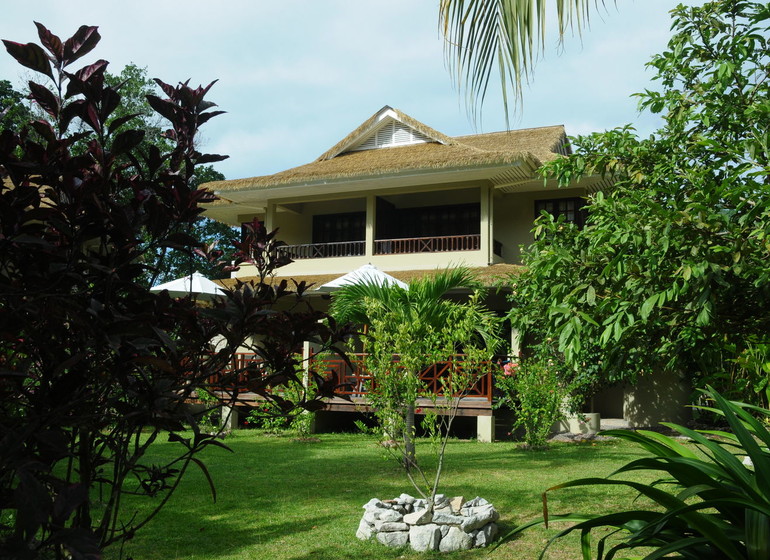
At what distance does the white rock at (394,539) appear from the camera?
580 centimetres

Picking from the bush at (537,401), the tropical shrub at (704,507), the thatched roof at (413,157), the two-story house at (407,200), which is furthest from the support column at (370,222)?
the tropical shrub at (704,507)

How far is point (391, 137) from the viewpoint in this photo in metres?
18.7

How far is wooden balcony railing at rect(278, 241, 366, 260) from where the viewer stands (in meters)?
18.8

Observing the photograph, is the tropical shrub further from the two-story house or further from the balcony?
the balcony

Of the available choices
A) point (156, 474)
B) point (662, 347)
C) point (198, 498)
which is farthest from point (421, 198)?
point (156, 474)

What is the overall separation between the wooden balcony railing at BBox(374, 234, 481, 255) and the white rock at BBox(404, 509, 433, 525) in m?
11.7

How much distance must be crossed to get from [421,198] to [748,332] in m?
14.2

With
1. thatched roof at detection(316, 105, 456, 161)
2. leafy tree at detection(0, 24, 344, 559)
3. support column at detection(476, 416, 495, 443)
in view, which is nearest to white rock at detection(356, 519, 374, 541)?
leafy tree at detection(0, 24, 344, 559)

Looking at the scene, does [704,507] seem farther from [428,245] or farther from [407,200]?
[407,200]

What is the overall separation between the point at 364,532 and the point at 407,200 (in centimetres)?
1342

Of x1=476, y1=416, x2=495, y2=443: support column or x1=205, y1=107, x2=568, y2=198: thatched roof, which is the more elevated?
x1=205, y1=107, x2=568, y2=198: thatched roof

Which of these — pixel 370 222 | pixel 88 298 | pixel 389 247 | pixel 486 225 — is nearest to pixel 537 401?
pixel 486 225

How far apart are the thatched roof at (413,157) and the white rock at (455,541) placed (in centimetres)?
1019

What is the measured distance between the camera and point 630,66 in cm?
232
